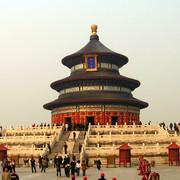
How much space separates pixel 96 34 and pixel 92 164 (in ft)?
130

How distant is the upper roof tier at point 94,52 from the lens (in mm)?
61688

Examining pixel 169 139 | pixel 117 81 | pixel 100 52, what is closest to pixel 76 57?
pixel 100 52

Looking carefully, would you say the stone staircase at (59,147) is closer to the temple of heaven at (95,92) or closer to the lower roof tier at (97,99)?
the temple of heaven at (95,92)

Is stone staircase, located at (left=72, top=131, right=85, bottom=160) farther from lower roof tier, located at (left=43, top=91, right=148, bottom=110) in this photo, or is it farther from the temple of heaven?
lower roof tier, located at (left=43, top=91, right=148, bottom=110)

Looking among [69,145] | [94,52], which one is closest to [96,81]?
[94,52]

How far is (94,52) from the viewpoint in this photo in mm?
61031

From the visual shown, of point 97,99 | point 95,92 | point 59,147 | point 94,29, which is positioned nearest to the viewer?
point 59,147

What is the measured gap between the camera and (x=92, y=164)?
32781 millimetres

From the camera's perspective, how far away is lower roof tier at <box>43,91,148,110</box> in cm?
5566

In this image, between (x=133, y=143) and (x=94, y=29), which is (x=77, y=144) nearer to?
(x=133, y=143)

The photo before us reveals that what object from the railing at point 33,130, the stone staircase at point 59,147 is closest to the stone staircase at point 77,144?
the stone staircase at point 59,147

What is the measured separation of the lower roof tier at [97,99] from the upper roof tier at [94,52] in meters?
7.29

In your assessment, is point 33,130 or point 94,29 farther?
point 94,29

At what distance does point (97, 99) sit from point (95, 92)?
2899mm
